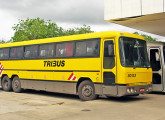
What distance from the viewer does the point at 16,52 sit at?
18.0m

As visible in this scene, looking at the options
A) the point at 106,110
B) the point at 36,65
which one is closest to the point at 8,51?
the point at 36,65

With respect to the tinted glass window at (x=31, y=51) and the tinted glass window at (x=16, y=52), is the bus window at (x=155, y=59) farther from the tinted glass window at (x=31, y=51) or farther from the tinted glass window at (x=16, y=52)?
the tinted glass window at (x=16, y=52)

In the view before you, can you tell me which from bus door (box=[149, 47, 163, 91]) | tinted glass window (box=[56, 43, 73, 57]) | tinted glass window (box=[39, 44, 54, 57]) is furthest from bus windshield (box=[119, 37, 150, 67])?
tinted glass window (box=[39, 44, 54, 57])

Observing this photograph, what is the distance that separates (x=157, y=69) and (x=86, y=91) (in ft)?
15.9

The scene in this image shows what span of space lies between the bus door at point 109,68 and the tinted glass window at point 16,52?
691 centimetres

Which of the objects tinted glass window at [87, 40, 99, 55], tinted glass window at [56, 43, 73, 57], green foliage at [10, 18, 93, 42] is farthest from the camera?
green foliage at [10, 18, 93, 42]

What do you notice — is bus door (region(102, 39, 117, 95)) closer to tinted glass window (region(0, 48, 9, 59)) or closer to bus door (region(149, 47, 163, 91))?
bus door (region(149, 47, 163, 91))

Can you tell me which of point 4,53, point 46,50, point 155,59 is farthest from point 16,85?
point 155,59

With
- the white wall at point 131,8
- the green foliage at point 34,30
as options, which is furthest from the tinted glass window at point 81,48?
the green foliage at point 34,30

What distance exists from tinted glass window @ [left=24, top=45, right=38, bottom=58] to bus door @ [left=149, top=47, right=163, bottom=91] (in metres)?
6.75

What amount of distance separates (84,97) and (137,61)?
302 centimetres

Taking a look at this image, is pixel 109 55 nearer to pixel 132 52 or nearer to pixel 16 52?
pixel 132 52

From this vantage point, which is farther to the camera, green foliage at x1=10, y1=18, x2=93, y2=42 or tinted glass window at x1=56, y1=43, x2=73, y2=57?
green foliage at x1=10, y1=18, x2=93, y2=42

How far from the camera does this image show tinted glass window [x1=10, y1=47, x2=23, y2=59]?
17.6 m
